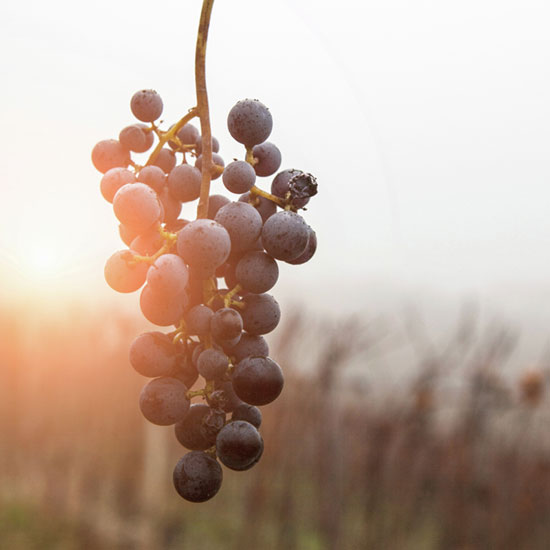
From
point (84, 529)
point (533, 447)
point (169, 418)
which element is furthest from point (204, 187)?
point (84, 529)

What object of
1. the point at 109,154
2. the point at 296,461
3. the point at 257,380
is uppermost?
the point at 109,154

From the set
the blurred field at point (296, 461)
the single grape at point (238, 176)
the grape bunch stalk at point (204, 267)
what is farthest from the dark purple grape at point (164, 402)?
the blurred field at point (296, 461)

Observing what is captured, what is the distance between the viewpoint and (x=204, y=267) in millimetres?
573

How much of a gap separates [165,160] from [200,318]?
182 millimetres

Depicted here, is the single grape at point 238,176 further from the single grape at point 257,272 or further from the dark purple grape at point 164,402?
the dark purple grape at point 164,402

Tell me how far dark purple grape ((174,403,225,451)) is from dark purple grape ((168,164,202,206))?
8.7 inches

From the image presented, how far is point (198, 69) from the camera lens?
52 cm

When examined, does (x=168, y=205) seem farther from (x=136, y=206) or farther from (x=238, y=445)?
(x=238, y=445)

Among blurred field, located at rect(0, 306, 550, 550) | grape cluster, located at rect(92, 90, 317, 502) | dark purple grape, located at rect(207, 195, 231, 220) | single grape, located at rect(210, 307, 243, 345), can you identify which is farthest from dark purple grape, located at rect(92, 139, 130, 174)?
blurred field, located at rect(0, 306, 550, 550)

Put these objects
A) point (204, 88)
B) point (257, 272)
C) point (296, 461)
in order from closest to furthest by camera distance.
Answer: point (204, 88)
point (257, 272)
point (296, 461)

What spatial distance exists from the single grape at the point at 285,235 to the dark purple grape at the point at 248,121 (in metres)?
0.09

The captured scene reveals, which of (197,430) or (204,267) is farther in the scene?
(197,430)

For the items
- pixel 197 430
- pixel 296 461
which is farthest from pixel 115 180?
pixel 296 461

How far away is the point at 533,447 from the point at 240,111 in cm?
360
